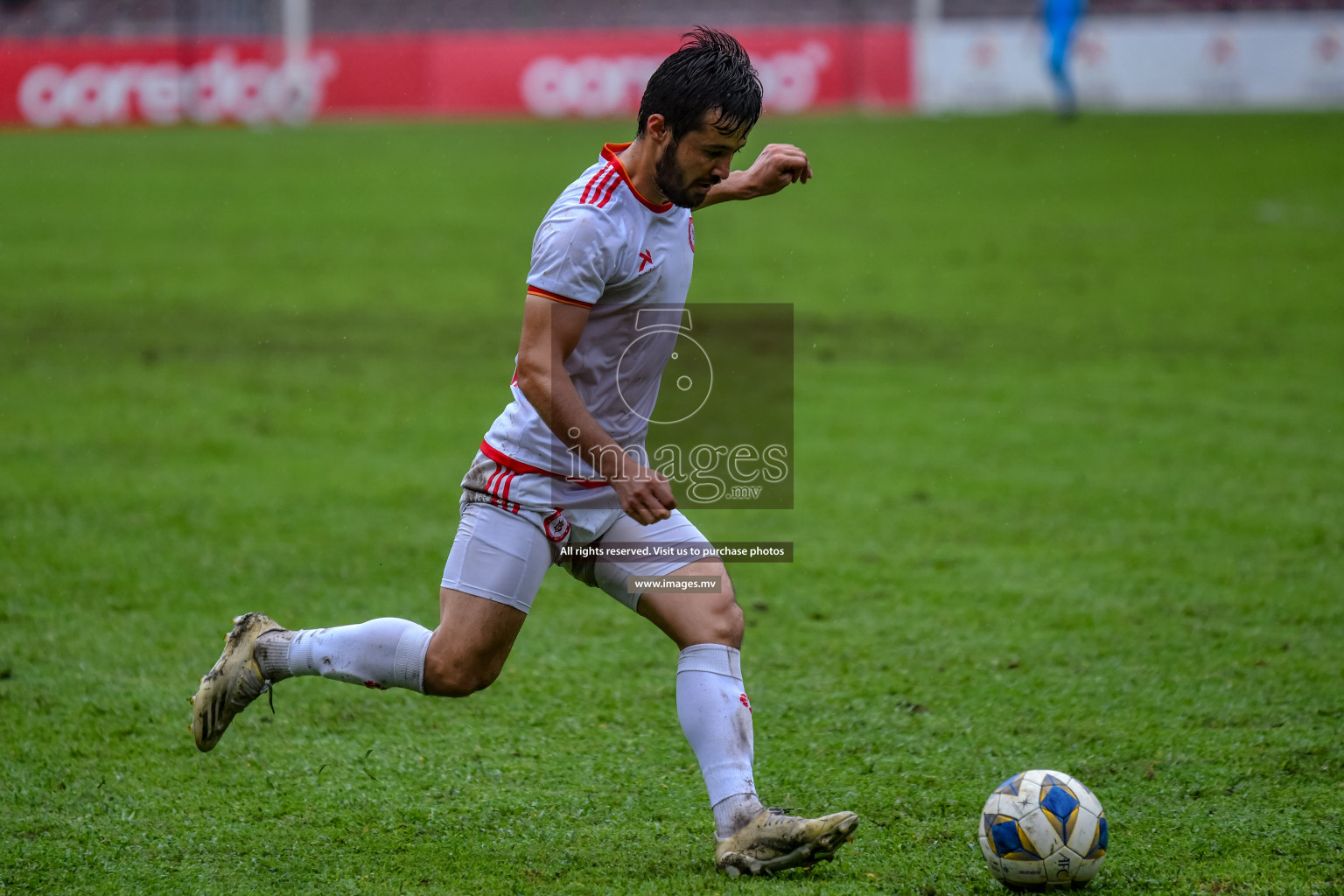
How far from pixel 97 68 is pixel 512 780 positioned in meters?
27.7

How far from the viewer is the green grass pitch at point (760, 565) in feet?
14.4

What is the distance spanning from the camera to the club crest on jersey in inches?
162

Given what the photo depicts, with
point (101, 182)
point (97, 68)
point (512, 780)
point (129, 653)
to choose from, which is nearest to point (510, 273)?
point (101, 182)

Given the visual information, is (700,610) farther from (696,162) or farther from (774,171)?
(774,171)

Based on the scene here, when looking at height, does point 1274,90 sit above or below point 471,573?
above

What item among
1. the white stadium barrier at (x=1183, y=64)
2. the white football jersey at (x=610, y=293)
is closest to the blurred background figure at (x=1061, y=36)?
the white stadium barrier at (x=1183, y=64)

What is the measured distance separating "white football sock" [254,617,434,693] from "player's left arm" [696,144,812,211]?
157cm

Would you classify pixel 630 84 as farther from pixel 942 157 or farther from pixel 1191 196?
pixel 1191 196

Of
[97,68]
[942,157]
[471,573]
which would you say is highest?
[97,68]

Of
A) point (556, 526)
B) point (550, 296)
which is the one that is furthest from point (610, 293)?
point (556, 526)

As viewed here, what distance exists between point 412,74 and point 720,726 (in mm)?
27242

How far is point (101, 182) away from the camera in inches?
844

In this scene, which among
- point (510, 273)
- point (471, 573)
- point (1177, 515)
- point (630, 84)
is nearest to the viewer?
point (471, 573)

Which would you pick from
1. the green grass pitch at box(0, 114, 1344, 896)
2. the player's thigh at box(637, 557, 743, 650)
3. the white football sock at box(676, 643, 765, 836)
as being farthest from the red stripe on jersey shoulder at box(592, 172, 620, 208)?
the green grass pitch at box(0, 114, 1344, 896)
